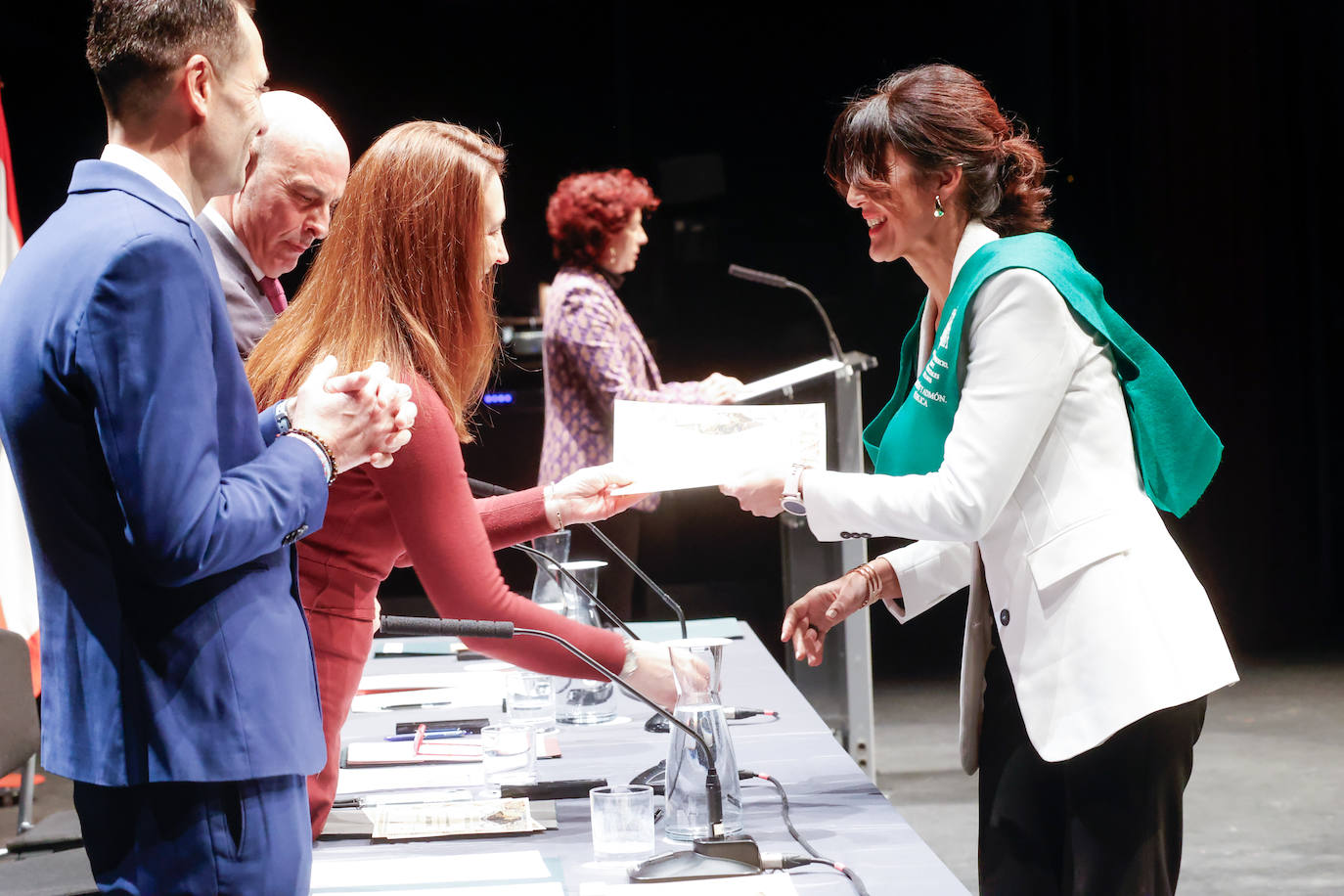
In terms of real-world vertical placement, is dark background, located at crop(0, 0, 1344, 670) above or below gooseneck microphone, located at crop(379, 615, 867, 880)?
above

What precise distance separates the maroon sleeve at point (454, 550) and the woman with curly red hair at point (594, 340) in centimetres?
195

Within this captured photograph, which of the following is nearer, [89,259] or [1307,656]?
[89,259]

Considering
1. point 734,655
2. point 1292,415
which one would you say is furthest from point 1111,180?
point 734,655

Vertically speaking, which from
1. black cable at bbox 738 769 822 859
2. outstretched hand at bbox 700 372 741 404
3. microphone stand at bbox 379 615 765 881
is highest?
outstretched hand at bbox 700 372 741 404

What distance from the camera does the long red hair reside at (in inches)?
64.2

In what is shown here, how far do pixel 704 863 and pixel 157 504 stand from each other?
708mm

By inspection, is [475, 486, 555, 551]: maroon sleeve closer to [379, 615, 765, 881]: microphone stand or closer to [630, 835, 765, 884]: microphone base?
[379, 615, 765, 881]: microphone stand

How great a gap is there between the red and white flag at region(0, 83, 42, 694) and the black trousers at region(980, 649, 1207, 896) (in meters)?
3.13

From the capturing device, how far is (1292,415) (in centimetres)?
624

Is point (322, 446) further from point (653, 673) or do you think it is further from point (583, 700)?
point (583, 700)

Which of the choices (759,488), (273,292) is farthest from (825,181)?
(759,488)

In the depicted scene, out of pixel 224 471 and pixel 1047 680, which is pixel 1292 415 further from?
pixel 224 471

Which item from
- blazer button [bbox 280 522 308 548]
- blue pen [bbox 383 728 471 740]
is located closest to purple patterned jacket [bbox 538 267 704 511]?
blue pen [bbox 383 728 471 740]

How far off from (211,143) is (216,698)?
0.46m
